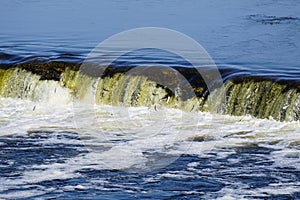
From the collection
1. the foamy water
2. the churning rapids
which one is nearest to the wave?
the churning rapids

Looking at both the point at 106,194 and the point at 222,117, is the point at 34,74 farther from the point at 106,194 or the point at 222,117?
the point at 106,194

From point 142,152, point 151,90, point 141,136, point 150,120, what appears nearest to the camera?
point 142,152

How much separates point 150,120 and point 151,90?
2.74 ft

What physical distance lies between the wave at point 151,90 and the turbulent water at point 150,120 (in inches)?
0.7

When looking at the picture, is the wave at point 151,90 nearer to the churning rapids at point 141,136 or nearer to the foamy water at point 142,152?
the churning rapids at point 141,136

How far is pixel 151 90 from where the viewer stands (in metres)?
12.8

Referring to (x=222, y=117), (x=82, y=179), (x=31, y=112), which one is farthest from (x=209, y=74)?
(x=82, y=179)

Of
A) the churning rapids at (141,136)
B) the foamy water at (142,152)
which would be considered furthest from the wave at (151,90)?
the foamy water at (142,152)

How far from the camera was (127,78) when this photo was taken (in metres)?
13.1

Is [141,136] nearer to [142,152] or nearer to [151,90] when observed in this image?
[142,152]

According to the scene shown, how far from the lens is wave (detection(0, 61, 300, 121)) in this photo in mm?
11852

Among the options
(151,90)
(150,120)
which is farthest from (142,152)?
(151,90)

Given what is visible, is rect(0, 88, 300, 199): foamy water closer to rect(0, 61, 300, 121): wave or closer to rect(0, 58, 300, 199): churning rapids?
rect(0, 58, 300, 199): churning rapids

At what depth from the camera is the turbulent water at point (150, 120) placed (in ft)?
30.1
